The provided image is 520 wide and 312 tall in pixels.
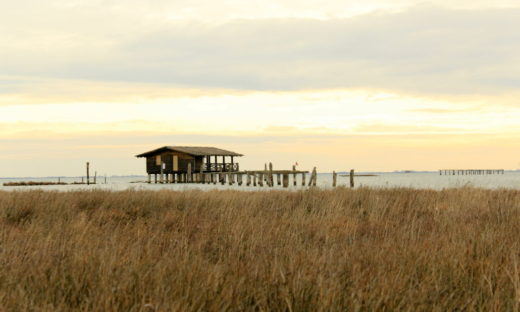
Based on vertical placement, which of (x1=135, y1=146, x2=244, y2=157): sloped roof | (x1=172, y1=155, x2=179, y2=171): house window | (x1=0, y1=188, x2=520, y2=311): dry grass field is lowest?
(x1=0, y1=188, x2=520, y2=311): dry grass field

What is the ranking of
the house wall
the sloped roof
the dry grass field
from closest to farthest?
the dry grass field, the sloped roof, the house wall

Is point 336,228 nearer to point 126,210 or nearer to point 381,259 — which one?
point 381,259

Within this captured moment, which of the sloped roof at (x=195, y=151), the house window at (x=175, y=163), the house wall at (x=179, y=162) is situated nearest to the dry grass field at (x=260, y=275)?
the sloped roof at (x=195, y=151)

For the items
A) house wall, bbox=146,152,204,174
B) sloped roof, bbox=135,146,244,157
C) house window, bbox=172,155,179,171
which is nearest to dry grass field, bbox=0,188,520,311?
Result: sloped roof, bbox=135,146,244,157

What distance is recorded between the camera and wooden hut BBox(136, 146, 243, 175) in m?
60.7

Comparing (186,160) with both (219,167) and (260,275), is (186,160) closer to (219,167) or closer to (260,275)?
(219,167)

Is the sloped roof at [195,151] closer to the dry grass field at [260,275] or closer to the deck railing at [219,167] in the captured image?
the deck railing at [219,167]

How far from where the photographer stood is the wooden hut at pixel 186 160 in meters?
60.7

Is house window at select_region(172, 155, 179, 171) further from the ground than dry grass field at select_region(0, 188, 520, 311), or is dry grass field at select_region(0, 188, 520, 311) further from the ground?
house window at select_region(172, 155, 179, 171)

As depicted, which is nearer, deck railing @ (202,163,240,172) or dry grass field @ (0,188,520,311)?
dry grass field @ (0,188,520,311)

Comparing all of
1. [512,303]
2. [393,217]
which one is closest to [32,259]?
[512,303]

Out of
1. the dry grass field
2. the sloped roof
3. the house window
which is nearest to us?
the dry grass field

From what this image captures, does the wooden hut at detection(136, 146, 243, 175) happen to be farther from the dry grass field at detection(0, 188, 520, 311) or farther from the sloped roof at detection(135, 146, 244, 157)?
the dry grass field at detection(0, 188, 520, 311)

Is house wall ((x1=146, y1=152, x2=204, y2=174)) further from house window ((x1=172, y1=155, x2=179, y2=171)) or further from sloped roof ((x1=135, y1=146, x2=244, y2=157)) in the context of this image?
sloped roof ((x1=135, y1=146, x2=244, y2=157))
